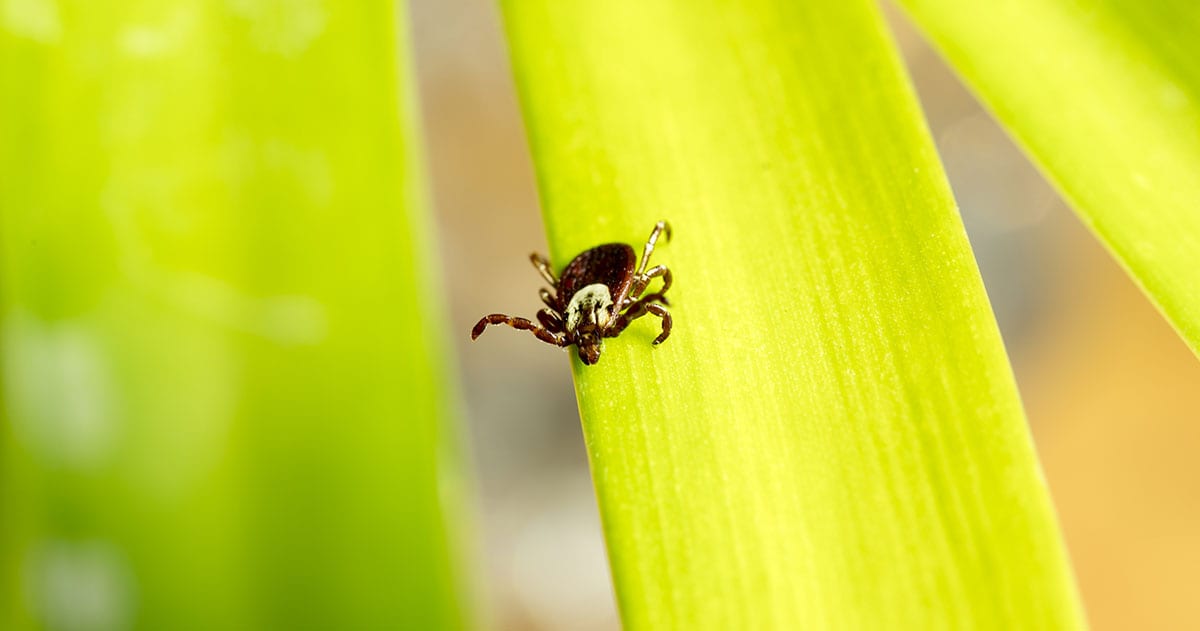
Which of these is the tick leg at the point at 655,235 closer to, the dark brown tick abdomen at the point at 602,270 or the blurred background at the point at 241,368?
the dark brown tick abdomen at the point at 602,270

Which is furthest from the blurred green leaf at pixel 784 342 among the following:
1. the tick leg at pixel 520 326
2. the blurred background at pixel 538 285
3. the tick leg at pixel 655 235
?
the blurred background at pixel 538 285

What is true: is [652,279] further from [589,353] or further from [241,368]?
[241,368]

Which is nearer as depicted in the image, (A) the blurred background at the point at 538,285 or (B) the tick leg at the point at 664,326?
(B) the tick leg at the point at 664,326

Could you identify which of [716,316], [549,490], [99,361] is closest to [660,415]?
[716,316]

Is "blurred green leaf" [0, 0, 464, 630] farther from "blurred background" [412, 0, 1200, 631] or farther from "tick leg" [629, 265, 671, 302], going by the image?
"blurred background" [412, 0, 1200, 631]

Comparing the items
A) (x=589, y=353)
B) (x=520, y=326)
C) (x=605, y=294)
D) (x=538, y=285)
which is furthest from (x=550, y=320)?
(x=538, y=285)

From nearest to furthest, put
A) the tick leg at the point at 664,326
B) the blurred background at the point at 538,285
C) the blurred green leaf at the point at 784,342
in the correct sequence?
the blurred green leaf at the point at 784,342 → the tick leg at the point at 664,326 → the blurred background at the point at 538,285

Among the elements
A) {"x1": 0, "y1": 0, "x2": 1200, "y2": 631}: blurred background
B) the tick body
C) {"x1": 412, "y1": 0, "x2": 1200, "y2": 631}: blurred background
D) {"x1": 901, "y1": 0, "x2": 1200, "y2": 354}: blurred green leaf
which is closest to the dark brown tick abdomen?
the tick body
